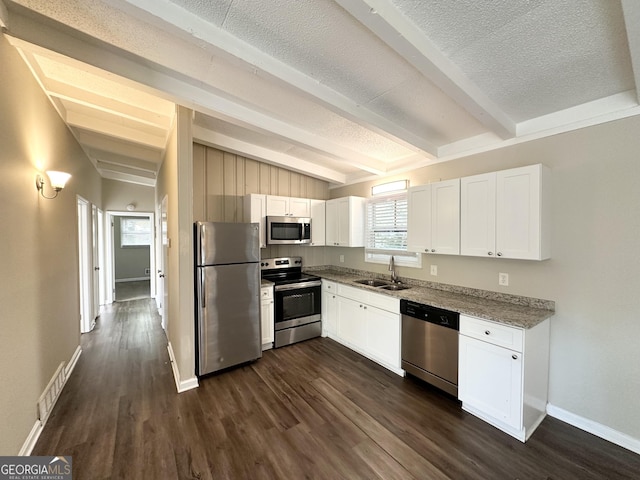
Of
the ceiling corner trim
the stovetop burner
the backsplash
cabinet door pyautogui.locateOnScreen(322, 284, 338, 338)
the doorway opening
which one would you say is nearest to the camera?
the ceiling corner trim

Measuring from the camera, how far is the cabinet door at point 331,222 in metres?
4.28

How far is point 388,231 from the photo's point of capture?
386 cm

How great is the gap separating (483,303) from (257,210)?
9.80 feet

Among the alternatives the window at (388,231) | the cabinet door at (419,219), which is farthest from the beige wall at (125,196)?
the cabinet door at (419,219)

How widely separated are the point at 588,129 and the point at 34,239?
4.65 m

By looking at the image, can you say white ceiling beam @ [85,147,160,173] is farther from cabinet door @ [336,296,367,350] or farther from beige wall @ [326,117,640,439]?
beige wall @ [326,117,640,439]

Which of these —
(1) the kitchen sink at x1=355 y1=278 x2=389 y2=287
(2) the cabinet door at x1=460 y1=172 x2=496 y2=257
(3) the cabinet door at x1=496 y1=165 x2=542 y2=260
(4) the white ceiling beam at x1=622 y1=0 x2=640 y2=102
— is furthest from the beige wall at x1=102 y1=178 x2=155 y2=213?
(4) the white ceiling beam at x1=622 y1=0 x2=640 y2=102

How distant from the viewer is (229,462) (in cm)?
182

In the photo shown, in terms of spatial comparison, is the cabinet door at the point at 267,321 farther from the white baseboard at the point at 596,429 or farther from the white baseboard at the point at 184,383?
the white baseboard at the point at 596,429

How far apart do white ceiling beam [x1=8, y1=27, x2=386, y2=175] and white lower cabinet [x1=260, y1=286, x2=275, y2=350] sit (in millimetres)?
2023

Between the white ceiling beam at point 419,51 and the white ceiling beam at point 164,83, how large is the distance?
1.62 metres

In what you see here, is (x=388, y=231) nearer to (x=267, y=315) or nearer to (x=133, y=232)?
(x=267, y=315)

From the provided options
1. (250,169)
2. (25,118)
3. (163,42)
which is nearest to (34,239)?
(25,118)

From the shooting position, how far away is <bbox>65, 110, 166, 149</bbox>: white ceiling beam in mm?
3025
